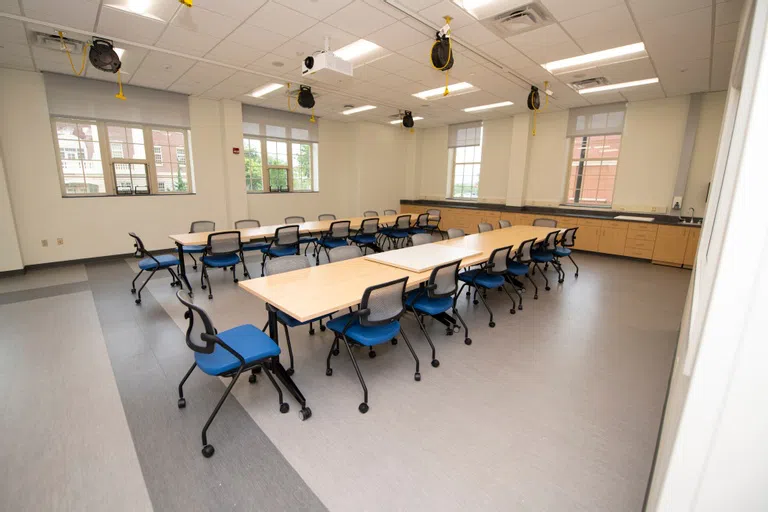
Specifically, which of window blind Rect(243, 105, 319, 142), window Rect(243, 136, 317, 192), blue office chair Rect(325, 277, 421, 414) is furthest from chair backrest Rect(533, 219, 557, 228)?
window blind Rect(243, 105, 319, 142)

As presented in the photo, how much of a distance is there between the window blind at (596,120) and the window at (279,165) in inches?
265

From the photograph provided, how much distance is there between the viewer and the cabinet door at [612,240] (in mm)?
6910

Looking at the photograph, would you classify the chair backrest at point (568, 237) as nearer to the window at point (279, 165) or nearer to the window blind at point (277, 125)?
the window at point (279, 165)

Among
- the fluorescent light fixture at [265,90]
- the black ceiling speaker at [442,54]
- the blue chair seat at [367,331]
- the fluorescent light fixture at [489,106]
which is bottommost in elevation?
the blue chair seat at [367,331]

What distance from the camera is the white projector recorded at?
3.96 meters

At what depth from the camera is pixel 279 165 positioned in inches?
337

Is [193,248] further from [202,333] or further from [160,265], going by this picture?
[202,333]

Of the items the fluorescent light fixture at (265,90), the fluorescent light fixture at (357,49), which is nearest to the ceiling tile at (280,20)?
the fluorescent light fixture at (357,49)

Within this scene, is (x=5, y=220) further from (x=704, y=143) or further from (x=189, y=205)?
(x=704, y=143)

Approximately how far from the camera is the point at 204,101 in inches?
273

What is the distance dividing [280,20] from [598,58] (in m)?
4.41

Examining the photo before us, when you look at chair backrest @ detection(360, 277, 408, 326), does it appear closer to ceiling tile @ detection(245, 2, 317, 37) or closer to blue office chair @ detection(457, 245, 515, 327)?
blue office chair @ detection(457, 245, 515, 327)

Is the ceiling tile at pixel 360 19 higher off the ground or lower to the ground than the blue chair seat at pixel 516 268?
higher

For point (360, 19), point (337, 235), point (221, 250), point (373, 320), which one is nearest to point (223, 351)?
point (373, 320)
